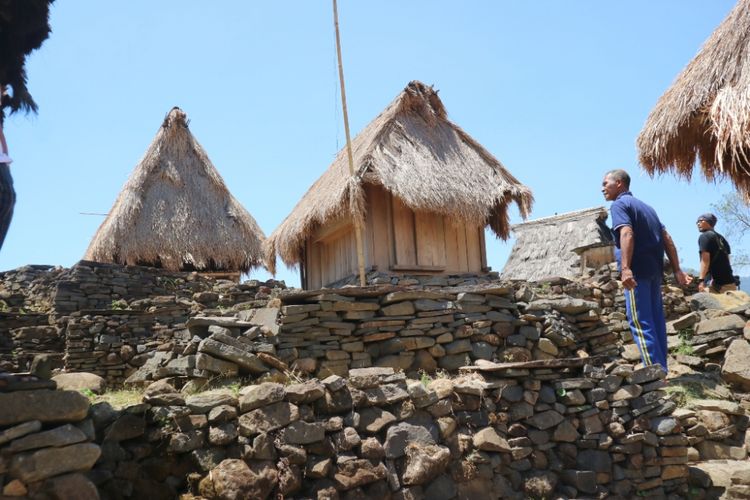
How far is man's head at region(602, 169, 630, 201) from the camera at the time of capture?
6445mm

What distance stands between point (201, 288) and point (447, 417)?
9418 mm

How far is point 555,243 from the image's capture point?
1586 centimetres

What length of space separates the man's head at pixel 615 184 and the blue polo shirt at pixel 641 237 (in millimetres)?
236

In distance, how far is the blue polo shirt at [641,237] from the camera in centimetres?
611

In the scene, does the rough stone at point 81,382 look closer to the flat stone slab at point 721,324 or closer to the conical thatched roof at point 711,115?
the conical thatched roof at point 711,115

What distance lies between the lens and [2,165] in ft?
13.8

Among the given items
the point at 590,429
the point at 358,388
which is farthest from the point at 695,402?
the point at 358,388

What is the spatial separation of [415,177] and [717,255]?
13.8 ft

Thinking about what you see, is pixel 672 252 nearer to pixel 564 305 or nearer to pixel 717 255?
pixel 564 305

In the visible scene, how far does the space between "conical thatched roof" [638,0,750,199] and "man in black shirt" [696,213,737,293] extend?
2.58 metres

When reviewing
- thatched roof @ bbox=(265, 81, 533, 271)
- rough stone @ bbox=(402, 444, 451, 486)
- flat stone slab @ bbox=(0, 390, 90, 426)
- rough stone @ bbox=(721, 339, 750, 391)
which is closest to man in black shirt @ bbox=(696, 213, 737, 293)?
rough stone @ bbox=(721, 339, 750, 391)

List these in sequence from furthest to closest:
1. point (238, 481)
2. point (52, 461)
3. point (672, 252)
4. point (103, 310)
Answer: point (103, 310), point (672, 252), point (238, 481), point (52, 461)

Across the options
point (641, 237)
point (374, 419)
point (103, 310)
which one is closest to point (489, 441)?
point (374, 419)

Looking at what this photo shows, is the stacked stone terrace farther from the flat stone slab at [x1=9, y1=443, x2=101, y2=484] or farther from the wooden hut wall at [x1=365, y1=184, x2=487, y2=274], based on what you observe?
the wooden hut wall at [x1=365, y1=184, x2=487, y2=274]
